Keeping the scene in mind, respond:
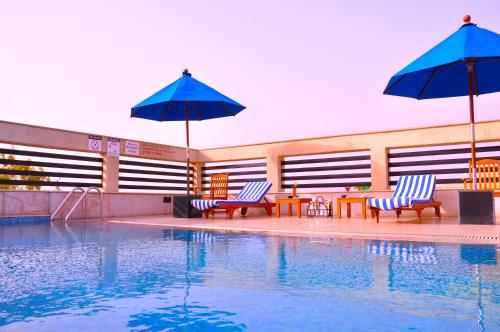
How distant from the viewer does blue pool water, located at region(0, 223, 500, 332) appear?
172cm

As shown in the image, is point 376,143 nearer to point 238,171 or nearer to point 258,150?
point 258,150

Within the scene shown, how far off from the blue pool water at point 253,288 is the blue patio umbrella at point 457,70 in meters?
3.06

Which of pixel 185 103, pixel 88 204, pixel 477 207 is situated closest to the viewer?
pixel 477 207

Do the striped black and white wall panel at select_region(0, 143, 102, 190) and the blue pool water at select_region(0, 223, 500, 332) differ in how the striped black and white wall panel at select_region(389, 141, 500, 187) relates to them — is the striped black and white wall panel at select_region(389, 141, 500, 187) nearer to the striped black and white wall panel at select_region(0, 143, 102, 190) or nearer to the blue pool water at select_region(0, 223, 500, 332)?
the blue pool water at select_region(0, 223, 500, 332)

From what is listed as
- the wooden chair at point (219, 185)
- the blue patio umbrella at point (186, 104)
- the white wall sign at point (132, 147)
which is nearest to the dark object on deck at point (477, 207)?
the blue patio umbrella at point (186, 104)

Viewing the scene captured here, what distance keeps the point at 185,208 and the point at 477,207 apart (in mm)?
5885

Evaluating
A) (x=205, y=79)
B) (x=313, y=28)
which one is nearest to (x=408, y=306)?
(x=313, y=28)

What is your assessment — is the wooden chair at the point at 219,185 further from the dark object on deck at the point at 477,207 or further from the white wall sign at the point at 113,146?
the dark object on deck at the point at 477,207

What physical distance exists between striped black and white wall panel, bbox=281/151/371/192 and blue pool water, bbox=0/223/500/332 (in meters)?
7.12

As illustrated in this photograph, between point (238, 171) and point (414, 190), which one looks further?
point (238, 171)

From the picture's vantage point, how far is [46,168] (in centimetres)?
1039

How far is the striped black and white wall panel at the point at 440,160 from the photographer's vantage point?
9516 millimetres

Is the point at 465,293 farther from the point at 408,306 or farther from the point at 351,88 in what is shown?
the point at 351,88

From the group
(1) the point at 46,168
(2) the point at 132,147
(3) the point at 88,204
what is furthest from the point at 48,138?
(2) the point at 132,147
